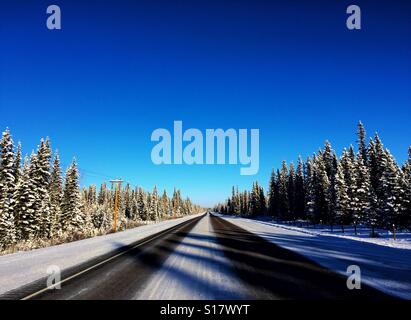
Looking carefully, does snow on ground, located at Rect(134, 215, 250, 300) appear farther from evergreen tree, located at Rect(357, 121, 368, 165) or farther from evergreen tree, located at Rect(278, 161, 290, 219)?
evergreen tree, located at Rect(278, 161, 290, 219)

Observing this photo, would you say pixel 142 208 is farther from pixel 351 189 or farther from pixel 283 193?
pixel 351 189

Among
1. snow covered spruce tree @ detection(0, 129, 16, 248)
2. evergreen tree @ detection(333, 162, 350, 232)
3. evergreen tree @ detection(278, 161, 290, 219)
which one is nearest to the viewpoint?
snow covered spruce tree @ detection(0, 129, 16, 248)

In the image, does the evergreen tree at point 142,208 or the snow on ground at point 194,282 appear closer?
the snow on ground at point 194,282

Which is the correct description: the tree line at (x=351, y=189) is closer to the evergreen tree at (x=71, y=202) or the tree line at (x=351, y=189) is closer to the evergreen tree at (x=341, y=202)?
the evergreen tree at (x=341, y=202)

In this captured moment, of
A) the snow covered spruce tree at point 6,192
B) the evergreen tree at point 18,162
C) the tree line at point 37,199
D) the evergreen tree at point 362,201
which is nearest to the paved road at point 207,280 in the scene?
the tree line at point 37,199

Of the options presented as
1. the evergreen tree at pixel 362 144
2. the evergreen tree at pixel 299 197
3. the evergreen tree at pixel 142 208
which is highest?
the evergreen tree at pixel 362 144

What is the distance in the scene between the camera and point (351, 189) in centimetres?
3450

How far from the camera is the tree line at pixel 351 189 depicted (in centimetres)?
3036

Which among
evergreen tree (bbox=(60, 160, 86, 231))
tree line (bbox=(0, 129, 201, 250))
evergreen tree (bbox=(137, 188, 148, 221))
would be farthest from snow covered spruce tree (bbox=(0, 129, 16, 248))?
evergreen tree (bbox=(137, 188, 148, 221))

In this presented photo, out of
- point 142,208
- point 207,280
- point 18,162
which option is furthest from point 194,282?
point 142,208

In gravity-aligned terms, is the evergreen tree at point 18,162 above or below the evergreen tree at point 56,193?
above

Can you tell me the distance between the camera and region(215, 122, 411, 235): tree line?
30.4 m
